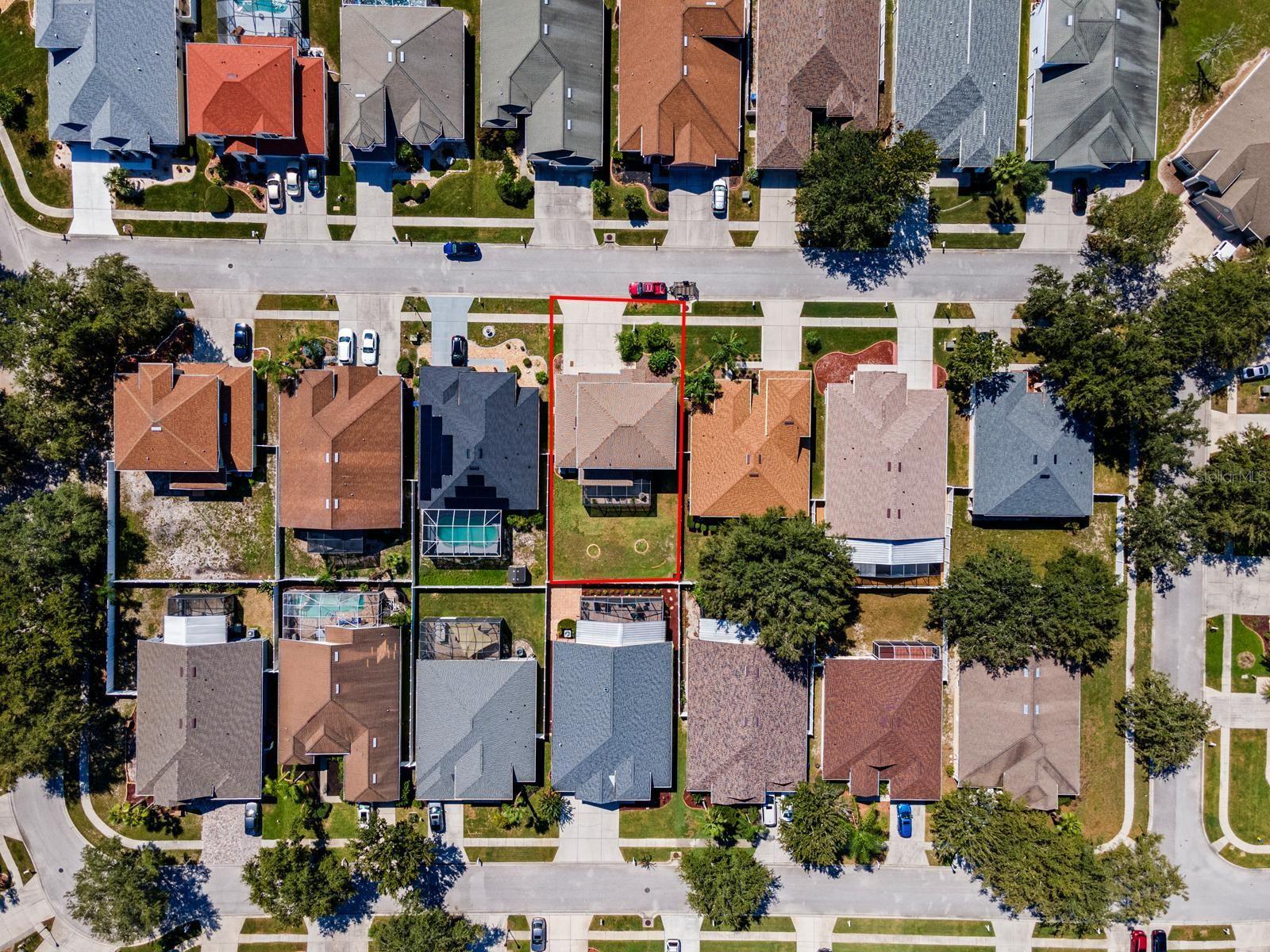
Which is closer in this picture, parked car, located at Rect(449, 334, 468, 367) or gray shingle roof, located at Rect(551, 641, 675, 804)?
gray shingle roof, located at Rect(551, 641, 675, 804)

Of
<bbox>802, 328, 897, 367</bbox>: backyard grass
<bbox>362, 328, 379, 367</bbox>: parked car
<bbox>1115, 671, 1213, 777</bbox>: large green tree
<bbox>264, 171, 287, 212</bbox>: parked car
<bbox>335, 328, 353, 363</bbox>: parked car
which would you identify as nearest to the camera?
<bbox>1115, 671, 1213, 777</bbox>: large green tree

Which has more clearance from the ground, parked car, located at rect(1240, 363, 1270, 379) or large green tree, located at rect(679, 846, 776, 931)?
parked car, located at rect(1240, 363, 1270, 379)

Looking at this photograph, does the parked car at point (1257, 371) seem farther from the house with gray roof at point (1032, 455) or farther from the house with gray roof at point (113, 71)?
the house with gray roof at point (113, 71)

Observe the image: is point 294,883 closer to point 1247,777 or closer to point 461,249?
point 461,249

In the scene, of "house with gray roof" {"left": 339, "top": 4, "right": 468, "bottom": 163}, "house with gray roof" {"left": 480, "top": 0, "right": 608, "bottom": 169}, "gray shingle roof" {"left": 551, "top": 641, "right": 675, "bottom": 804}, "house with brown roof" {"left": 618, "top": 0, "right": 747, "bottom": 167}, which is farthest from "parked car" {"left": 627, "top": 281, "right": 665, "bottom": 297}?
"gray shingle roof" {"left": 551, "top": 641, "right": 675, "bottom": 804}

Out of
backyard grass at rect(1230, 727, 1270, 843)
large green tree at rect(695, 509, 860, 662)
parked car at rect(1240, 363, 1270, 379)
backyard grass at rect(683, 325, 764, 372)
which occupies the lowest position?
backyard grass at rect(1230, 727, 1270, 843)

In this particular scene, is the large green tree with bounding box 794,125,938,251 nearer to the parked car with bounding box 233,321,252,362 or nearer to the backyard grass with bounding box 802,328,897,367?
the backyard grass with bounding box 802,328,897,367

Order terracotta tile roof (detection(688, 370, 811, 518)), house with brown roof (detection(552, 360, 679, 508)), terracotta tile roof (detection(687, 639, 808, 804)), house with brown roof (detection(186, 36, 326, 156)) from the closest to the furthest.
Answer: house with brown roof (detection(186, 36, 326, 156)) → house with brown roof (detection(552, 360, 679, 508)) → terracotta tile roof (detection(688, 370, 811, 518)) → terracotta tile roof (detection(687, 639, 808, 804))

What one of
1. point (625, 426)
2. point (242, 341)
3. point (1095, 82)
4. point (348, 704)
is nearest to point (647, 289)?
point (625, 426)
